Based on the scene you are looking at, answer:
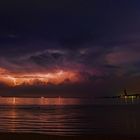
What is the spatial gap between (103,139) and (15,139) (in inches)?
299

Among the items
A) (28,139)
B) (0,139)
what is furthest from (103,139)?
(0,139)

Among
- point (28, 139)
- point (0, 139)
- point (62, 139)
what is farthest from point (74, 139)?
point (0, 139)

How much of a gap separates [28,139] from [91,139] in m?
5.66

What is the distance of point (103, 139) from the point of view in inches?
1068

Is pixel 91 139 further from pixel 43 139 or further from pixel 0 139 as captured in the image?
pixel 0 139

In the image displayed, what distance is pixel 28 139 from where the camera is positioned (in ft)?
82.2

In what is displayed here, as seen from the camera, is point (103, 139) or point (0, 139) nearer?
point (0, 139)

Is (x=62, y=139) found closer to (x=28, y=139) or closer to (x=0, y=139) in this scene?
(x=28, y=139)

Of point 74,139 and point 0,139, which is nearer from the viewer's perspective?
point 0,139

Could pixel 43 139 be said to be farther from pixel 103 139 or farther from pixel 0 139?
pixel 103 139

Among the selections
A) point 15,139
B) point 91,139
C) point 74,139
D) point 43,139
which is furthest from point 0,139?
point 91,139

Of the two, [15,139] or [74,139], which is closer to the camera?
[15,139]

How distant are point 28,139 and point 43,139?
1209mm

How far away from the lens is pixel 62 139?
1003 inches
